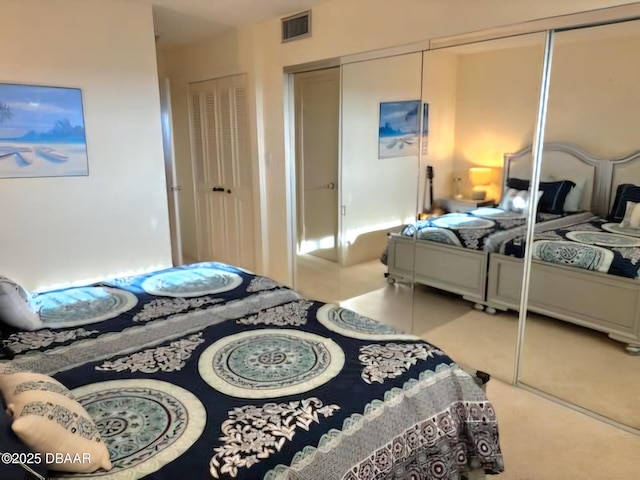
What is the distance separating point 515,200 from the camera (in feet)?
9.19

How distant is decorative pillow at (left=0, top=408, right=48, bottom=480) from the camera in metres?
1.04

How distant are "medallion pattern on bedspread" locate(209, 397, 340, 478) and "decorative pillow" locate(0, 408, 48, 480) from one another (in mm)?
412

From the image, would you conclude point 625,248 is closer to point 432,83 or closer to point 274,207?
point 432,83

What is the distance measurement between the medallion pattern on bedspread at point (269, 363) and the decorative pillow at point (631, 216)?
1.77 meters

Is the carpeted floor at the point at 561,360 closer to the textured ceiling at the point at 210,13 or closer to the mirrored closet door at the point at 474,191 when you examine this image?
the mirrored closet door at the point at 474,191

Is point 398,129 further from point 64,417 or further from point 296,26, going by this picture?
point 64,417

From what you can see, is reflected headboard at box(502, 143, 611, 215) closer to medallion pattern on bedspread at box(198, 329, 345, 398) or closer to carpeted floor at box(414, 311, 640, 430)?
carpeted floor at box(414, 311, 640, 430)

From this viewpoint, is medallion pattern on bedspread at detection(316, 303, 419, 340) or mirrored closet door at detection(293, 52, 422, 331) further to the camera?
mirrored closet door at detection(293, 52, 422, 331)

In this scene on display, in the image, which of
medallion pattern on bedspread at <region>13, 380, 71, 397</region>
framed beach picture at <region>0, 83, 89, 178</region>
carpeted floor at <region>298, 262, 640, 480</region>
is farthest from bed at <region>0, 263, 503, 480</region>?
framed beach picture at <region>0, 83, 89, 178</region>

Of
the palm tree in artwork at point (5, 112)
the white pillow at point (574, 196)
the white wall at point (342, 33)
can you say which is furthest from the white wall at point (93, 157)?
the white pillow at point (574, 196)

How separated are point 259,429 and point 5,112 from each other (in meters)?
2.89

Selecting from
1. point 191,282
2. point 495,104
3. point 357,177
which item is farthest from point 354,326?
point 357,177

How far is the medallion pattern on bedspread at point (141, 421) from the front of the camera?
1.22m

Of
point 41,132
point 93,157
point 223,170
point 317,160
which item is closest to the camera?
point 41,132
